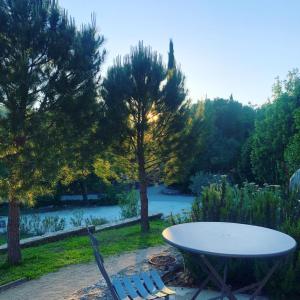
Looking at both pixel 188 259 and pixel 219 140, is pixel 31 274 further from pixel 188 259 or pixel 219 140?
pixel 219 140

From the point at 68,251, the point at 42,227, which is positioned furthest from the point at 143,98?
the point at 42,227

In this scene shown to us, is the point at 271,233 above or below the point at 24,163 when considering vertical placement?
below

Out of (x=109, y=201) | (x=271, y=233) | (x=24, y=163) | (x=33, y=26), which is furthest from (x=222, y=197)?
(x=109, y=201)

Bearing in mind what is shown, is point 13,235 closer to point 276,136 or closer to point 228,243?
point 228,243

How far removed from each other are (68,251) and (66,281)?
2267mm

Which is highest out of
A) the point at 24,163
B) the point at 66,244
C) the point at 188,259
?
the point at 24,163

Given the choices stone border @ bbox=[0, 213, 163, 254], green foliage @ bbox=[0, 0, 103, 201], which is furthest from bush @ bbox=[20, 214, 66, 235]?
green foliage @ bbox=[0, 0, 103, 201]

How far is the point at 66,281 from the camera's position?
18.2 ft

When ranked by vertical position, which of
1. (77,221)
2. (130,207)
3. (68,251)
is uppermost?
(130,207)

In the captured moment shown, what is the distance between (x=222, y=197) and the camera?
5535mm

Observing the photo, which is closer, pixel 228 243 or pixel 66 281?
pixel 228 243

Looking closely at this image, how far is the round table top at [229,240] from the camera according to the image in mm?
3188

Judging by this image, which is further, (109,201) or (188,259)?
(109,201)

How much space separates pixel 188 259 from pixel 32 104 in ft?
12.2
